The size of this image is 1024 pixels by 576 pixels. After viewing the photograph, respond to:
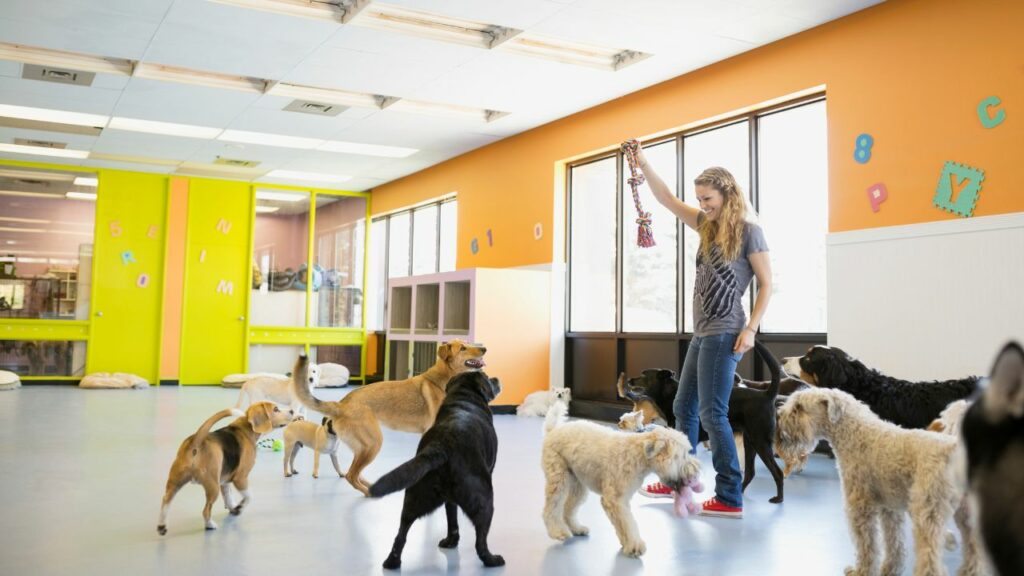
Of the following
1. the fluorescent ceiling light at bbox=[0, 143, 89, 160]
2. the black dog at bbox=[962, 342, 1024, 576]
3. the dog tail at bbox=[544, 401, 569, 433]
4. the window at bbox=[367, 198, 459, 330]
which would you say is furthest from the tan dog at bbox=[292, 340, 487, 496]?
the fluorescent ceiling light at bbox=[0, 143, 89, 160]

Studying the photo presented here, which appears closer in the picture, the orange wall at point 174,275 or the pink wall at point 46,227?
the pink wall at point 46,227

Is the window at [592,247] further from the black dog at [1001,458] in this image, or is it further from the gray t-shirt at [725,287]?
the black dog at [1001,458]

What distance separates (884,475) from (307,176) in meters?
10.4

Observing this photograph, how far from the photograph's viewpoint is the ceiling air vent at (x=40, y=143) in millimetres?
9719

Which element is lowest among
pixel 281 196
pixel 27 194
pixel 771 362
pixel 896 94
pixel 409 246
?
pixel 771 362

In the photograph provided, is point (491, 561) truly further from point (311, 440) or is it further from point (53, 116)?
point (53, 116)

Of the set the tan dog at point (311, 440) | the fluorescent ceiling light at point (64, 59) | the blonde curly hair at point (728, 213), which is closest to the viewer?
the blonde curly hair at point (728, 213)

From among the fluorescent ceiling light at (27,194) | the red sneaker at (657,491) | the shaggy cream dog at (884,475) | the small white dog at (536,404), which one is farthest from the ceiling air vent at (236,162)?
the shaggy cream dog at (884,475)

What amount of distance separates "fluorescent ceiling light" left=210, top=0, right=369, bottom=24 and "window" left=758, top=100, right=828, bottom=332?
3.26 m

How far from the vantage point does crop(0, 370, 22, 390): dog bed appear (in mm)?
→ 9914

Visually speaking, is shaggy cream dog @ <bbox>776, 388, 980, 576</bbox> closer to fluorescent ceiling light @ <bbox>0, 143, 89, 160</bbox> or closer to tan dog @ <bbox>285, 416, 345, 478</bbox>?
tan dog @ <bbox>285, 416, 345, 478</bbox>

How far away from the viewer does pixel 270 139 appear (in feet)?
31.1

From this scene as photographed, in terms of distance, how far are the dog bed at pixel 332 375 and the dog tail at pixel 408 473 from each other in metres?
9.43

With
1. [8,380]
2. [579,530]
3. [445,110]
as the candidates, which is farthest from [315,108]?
[579,530]
